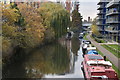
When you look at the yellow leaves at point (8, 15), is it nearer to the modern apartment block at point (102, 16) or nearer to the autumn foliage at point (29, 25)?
the autumn foliage at point (29, 25)

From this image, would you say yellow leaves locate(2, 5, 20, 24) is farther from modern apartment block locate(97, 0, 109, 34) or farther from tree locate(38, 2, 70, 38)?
modern apartment block locate(97, 0, 109, 34)

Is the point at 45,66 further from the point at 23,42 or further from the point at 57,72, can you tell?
the point at 23,42

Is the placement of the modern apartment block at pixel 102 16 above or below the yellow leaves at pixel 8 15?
above

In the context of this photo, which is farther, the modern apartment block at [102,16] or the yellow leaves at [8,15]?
the modern apartment block at [102,16]

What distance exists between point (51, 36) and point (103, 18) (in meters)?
35.6

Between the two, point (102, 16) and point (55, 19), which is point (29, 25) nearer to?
point (55, 19)

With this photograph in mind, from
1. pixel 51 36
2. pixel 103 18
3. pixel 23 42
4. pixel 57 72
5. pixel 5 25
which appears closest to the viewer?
pixel 57 72

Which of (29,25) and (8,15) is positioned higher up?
(8,15)

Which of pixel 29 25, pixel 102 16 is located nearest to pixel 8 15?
pixel 29 25

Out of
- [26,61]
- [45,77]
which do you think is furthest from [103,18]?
[45,77]

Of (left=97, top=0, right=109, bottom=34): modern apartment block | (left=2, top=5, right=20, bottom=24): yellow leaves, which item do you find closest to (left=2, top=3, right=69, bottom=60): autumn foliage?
(left=2, top=5, right=20, bottom=24): yellow leaves

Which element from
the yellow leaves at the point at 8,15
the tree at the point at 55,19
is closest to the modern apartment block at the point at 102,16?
the tree at the point at 55,19

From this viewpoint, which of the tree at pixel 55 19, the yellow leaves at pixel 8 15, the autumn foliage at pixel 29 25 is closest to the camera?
the yellow leaves at pixel 8 15

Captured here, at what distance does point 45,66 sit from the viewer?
23.4m
